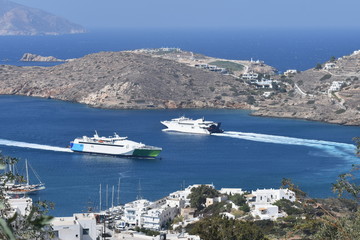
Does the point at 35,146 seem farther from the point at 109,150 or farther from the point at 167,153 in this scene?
the point at 167,153

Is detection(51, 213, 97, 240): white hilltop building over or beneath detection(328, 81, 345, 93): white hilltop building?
beneath

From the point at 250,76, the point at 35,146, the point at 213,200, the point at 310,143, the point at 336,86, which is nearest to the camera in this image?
the point at 213,200

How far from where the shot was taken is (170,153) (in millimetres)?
41750

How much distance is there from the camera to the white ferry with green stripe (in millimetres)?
41903

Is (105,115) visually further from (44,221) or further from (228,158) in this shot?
(44,221)

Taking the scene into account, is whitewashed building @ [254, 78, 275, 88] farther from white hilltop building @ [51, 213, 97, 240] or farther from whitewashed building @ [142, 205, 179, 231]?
white hilltop building @ [51, 213, 97, 240]

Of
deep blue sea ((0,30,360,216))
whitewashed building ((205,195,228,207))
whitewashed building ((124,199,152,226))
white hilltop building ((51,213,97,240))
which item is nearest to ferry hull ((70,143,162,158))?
deep blue sea ((0,30,360,216))

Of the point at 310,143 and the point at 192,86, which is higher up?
the point at 192,86

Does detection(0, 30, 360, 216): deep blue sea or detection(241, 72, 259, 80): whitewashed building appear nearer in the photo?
detection(0, 30, 360, 216): deep blue sea

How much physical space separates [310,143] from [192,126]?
8773 mm

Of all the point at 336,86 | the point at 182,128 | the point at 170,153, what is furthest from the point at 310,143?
the point at 336,86

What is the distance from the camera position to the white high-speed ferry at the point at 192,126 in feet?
159

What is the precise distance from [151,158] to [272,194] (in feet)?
43.0

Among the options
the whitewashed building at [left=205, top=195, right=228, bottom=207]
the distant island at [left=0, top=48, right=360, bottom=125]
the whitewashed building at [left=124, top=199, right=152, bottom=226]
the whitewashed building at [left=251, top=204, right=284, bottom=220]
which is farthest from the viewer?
the distant island at [left=0, top=48, right=360, bottom=125]
